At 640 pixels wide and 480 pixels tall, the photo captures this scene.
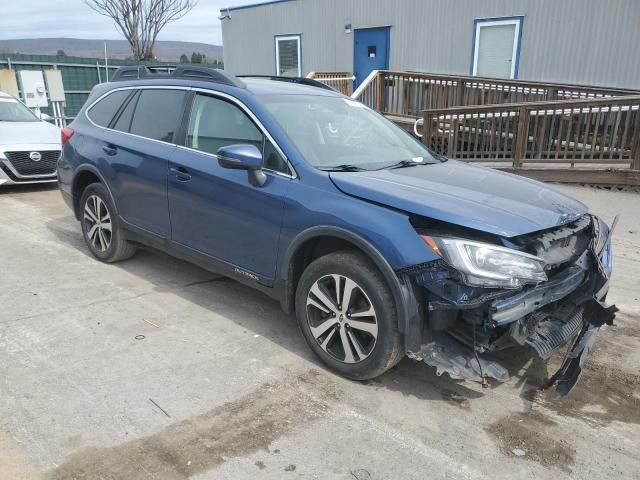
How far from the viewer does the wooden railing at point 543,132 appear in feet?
26.2

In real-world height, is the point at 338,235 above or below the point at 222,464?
above

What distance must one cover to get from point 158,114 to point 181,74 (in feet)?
1.31

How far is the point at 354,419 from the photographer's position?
9.93ft

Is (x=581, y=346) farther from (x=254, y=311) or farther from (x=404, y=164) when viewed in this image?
(x=254, y=311)

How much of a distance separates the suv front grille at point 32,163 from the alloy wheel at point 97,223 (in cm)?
389

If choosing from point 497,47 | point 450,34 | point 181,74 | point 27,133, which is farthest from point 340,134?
point 450,34

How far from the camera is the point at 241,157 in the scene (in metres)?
3.54

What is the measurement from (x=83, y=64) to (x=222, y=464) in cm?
2047

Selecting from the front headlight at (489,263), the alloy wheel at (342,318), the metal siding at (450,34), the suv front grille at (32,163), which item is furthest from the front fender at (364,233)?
the metal siding at (450,34)

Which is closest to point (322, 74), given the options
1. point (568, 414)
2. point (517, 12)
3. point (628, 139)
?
point (517, 12)

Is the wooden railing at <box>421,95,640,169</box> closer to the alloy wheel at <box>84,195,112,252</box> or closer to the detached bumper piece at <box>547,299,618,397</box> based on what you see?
the detached bumper piece at <box>547,299,618,397</box>

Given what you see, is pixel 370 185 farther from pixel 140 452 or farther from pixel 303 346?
pixel 140 452

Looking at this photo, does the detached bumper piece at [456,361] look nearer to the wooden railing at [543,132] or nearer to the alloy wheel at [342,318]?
the alloy wheel at [342,318]

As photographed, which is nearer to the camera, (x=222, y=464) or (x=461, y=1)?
(x=222, y=464)
